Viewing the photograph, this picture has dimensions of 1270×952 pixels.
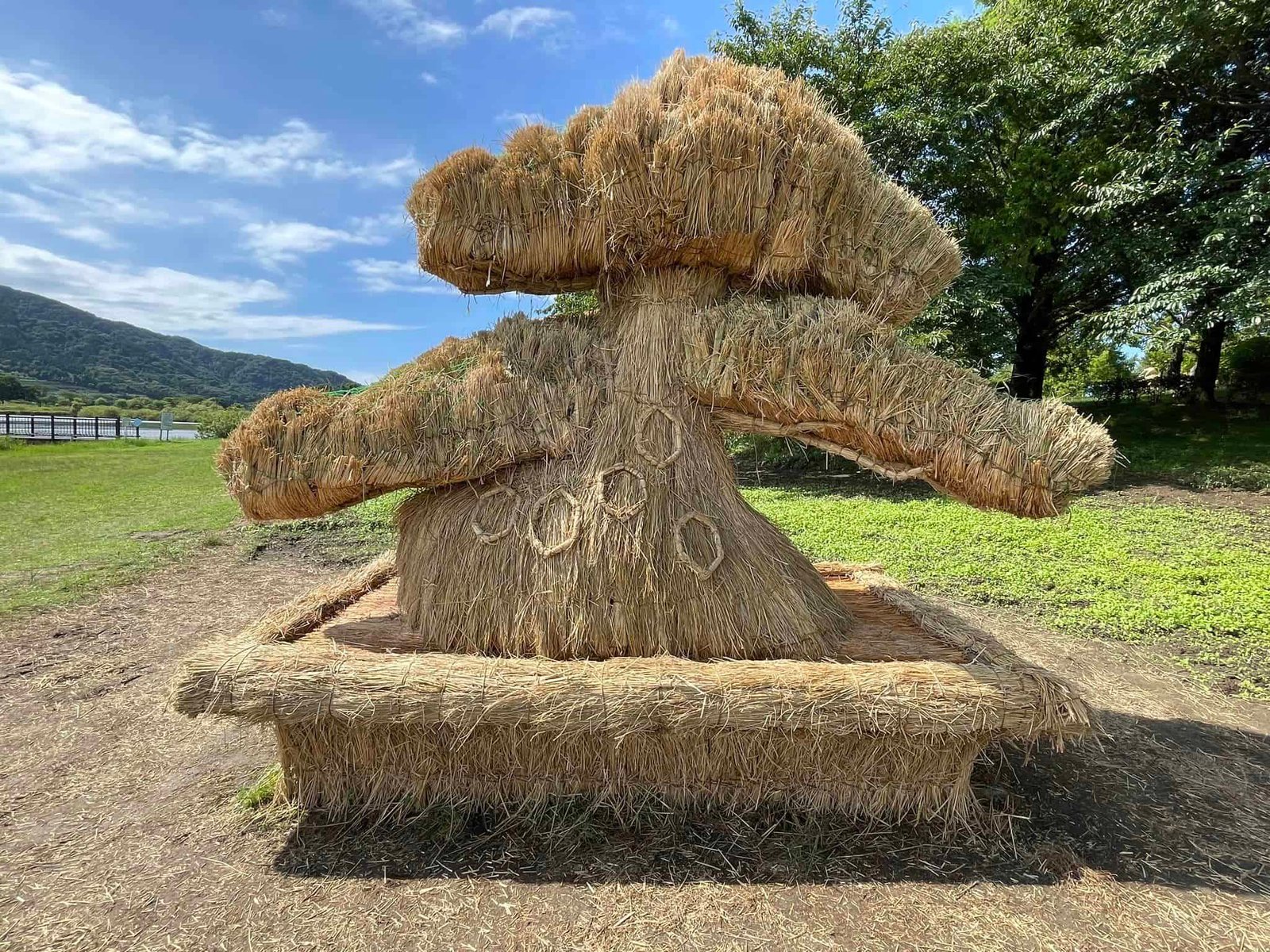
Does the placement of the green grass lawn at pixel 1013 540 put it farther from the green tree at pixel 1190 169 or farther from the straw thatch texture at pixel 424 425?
the green tree at pixel 1190 169

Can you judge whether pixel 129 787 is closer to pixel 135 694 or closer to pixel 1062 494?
pixel 135 694

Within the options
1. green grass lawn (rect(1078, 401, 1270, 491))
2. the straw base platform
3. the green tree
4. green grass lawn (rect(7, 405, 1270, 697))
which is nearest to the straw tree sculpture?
the straw base platform

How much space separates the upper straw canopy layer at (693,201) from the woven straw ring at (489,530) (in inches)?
37.7

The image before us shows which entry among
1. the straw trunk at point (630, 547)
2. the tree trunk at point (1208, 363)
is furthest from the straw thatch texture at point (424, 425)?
the tree trunk at point (1208, 363)

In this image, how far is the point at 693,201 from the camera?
8.07ft

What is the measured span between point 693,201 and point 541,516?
1.41m

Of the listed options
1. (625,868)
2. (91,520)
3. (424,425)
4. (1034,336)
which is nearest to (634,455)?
(424,425)

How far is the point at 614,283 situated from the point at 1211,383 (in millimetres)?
14494

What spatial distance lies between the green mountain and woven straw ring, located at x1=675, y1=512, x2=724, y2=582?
336ft

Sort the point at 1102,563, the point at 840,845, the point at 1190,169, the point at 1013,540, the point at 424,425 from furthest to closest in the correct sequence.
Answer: the point at 1190,169 → the point at 1013,540 → the point at 1102,563 → the point at 424,425 → the point at 840,845

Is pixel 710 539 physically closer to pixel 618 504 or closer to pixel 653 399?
pixel 618 504

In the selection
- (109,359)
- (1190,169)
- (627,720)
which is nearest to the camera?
(627,720)

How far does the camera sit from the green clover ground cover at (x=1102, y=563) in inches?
175

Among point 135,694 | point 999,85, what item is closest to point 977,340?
point 999,85
